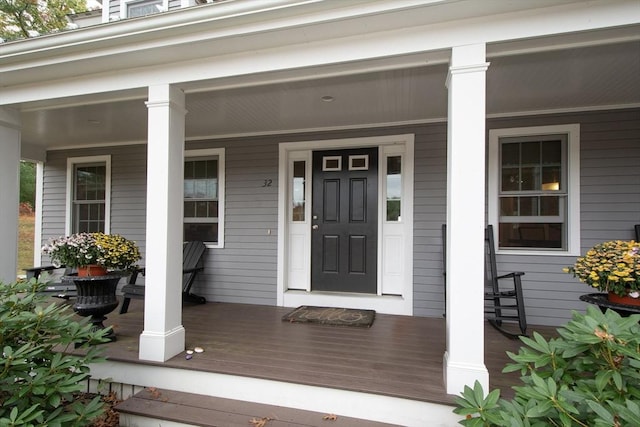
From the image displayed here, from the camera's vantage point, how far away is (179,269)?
105 inches

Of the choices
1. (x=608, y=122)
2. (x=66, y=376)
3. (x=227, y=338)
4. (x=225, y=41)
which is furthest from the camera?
(x=608, y=122)

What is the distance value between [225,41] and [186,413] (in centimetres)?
243

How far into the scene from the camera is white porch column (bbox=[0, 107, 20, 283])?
3127 mm

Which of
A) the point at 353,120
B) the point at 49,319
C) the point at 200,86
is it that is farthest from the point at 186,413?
the point at 353,120

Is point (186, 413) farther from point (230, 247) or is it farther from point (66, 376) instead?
point (230, 247)

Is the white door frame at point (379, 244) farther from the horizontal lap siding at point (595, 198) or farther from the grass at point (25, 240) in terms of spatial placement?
the grass at point (25, 240)

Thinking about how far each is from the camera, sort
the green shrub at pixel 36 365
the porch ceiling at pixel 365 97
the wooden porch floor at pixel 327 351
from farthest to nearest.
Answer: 1. the porch ceiling at pixel 365 97
2. the wooden porch floor at pixel 327 351
3. the green shrub at pixel 36 365

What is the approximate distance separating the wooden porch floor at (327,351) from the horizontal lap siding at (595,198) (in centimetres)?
34

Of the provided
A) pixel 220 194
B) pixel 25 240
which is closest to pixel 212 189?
pixel 220 194

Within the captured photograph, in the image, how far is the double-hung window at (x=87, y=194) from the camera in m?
5.09

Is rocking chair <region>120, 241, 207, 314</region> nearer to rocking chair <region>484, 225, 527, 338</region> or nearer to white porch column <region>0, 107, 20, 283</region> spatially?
white porch column <region>0, 107, 20, 283</region>

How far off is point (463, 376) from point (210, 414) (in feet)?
5.07

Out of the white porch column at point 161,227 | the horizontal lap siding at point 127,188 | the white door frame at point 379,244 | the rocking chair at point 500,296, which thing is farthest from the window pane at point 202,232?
the rocking chair at point 500,296

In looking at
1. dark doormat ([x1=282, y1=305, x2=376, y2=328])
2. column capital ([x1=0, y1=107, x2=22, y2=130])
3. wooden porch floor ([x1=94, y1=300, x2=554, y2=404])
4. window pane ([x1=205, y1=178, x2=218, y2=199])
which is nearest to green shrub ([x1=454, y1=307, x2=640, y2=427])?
wooden porch floor ([x1=94, y1=300, x2=554, y2=404])
